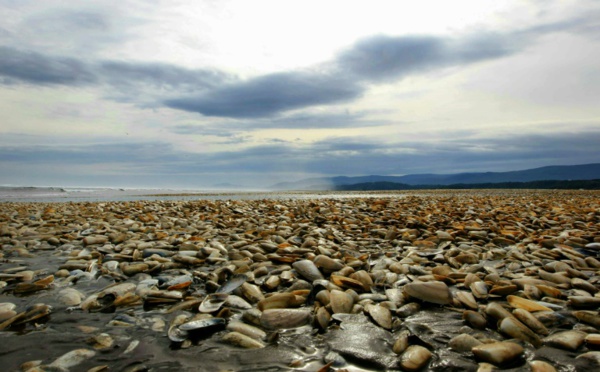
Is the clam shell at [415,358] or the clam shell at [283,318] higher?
the clam shell at [283,318]

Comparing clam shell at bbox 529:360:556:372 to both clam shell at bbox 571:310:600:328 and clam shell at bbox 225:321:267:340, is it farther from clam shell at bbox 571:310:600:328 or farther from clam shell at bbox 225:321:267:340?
clam shell at bbox 225:321:267:340

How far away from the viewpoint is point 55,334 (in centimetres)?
270

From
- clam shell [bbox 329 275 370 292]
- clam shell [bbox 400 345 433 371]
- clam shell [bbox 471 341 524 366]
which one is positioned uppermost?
clam shell [bbox 329 275 370 292]

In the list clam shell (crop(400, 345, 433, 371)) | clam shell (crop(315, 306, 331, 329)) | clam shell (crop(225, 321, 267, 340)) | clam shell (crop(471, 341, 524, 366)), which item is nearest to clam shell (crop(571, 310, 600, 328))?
clam shell (crop(471, 341, 524, 366))

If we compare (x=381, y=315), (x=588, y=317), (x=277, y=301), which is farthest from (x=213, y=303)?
(x=588, y=317)

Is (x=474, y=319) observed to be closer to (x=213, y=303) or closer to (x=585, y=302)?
(x=585, y=302)

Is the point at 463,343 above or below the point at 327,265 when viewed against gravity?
below

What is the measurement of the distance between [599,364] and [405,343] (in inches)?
45.9

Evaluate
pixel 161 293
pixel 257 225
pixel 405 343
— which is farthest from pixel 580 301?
pixel 257 225

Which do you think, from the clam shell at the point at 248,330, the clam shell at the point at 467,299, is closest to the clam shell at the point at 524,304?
the clam shell at the point at 467,299

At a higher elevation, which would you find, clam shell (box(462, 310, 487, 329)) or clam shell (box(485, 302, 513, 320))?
clam shell (box(485, 302, 513, 320))

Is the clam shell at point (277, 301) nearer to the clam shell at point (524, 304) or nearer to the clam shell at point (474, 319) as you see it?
the clam shell at point (474, 319)

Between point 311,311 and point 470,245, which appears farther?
point 470,245

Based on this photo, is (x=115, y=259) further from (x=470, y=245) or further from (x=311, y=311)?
(x=470, y=245)
